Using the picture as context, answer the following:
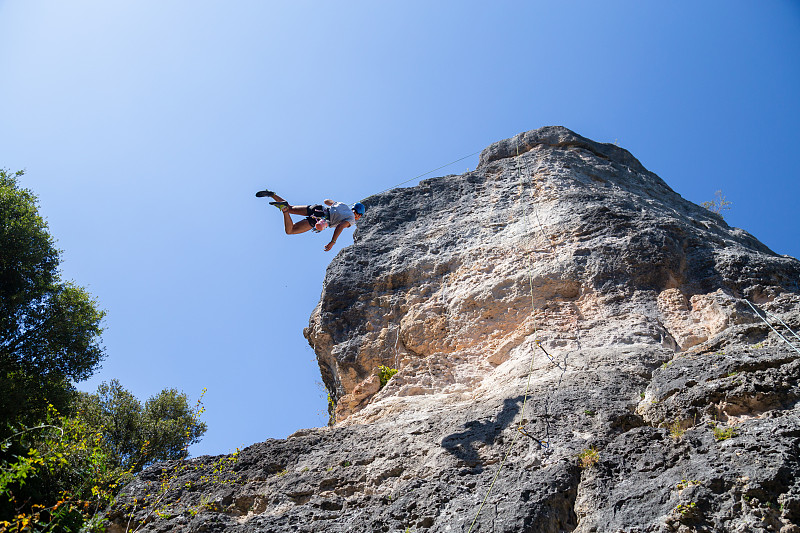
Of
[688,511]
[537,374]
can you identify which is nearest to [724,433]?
[688,511]

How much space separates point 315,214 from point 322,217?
14cm

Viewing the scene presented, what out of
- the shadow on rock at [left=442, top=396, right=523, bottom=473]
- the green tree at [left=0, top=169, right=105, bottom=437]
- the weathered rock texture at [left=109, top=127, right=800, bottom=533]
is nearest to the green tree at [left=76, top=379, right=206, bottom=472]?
the green tree at [left=0, top=169, right=105, bottom=437]

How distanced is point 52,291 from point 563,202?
12.9 meters

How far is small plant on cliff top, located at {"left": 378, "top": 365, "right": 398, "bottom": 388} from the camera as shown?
1147 cm

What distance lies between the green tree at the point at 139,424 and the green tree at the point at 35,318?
287 centimetres

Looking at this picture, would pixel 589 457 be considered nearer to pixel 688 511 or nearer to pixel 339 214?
pixel 688 511

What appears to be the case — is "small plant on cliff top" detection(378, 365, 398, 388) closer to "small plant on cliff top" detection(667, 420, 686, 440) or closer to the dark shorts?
the dark shorts

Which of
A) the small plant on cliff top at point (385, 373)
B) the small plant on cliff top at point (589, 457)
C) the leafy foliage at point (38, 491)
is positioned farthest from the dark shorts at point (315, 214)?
the small plant on cliff top at point (589, 457)

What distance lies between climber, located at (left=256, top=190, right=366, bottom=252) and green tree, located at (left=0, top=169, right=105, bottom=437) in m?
7.61

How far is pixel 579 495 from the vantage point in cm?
649

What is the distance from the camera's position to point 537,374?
9336 mm

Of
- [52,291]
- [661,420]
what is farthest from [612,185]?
[52,291]

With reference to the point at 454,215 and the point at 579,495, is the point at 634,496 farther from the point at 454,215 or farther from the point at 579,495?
the point at 454,215

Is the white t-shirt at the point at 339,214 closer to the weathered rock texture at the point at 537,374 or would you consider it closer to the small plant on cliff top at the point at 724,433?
the weathered rock texture at the point at 537,374
